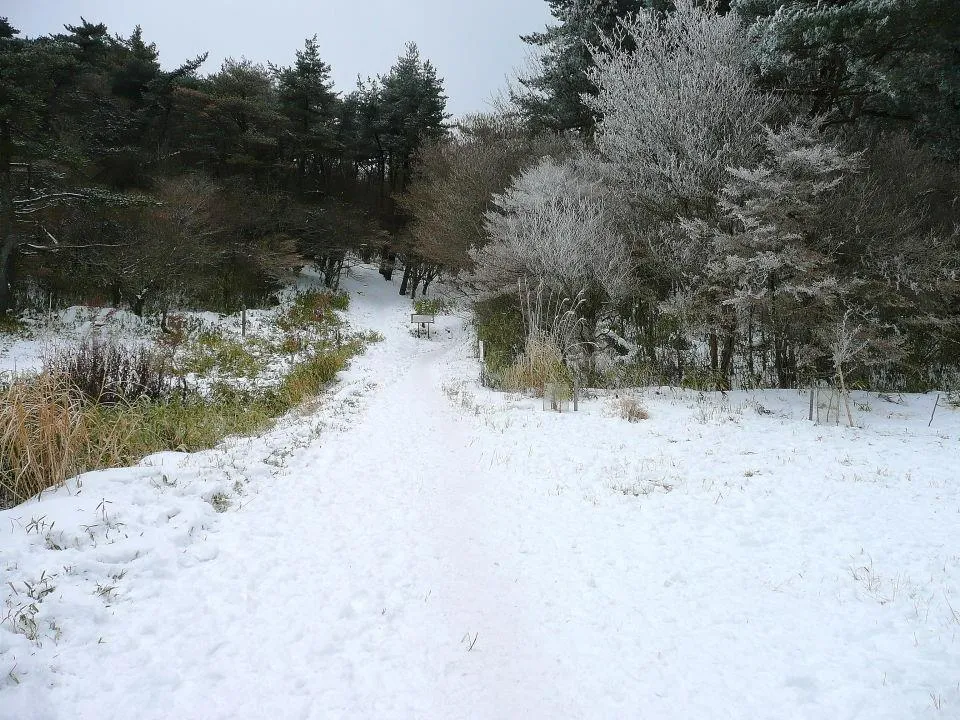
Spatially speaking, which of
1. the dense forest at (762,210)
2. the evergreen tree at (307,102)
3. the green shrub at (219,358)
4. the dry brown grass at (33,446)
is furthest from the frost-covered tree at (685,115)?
the evergreen tree at (307,102)

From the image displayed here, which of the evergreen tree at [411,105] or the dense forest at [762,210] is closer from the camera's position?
the dense forest at [762,210]

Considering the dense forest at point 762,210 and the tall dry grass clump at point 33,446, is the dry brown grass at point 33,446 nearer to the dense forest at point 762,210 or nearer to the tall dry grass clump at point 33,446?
the tall dry grass clump at point 33,446

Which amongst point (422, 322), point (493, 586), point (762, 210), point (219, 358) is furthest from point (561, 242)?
point (422, 322)

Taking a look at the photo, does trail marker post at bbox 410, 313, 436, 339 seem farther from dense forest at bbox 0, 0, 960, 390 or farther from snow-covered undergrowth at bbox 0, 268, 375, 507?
snow-covered undergrowth at bbox 0, 268, 375, 507

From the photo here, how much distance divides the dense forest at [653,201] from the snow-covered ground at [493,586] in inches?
157

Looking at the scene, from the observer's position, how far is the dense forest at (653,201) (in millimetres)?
8281

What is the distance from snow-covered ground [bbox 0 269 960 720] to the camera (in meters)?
2.31

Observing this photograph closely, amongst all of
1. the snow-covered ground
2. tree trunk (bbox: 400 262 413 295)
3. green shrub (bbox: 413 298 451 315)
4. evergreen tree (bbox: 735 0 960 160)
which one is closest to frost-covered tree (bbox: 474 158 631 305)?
evergreen tree (bbox: 735 0 960 160)

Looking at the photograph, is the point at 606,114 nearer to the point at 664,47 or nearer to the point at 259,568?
the point at 664,47

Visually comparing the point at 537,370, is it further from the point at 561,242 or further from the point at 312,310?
the point at 312,310

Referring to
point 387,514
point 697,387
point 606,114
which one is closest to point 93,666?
point 387,514

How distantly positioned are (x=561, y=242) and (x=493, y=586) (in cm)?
973

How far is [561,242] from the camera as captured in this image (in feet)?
38.8

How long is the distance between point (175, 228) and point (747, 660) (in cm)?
1899
